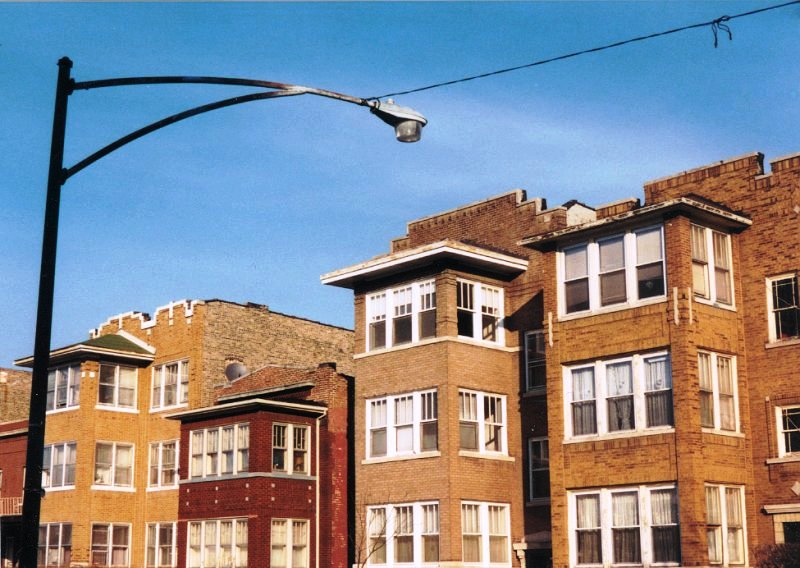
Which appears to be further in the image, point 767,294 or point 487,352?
point 487,352

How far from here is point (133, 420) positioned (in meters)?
48.2

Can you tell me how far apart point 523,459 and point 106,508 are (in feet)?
67.7

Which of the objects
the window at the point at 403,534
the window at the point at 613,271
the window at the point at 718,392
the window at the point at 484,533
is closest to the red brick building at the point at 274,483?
the window at the point at 403,534

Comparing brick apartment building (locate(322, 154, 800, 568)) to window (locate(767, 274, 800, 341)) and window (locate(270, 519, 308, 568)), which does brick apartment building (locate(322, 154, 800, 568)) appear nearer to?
window (locate(767, 274, 800, 341))

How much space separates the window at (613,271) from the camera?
2930cm

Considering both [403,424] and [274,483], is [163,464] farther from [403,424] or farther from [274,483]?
[403,424]

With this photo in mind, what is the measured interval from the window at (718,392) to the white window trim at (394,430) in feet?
27.4

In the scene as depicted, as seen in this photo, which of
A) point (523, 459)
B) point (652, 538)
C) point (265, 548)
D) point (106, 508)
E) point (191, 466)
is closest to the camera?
point (652, 538)

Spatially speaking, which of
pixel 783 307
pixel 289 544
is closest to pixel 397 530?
pixel 289 544

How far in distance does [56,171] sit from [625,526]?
1918 cm

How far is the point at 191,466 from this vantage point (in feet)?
132

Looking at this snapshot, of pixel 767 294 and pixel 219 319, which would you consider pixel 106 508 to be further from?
pixel 767 294

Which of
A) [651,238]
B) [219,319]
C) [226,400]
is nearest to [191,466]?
[226,400]

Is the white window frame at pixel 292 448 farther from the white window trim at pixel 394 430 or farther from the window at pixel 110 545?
the window at pixel 110 545
